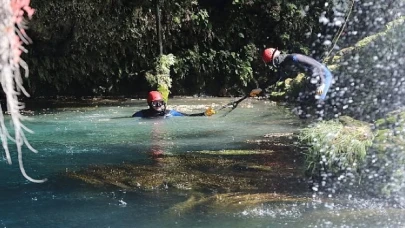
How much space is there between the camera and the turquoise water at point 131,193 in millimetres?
5328

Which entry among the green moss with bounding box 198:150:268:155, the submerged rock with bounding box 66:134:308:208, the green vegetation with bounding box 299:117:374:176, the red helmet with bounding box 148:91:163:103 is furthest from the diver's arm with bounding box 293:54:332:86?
the red helmet with bounding box 148:91:163:103

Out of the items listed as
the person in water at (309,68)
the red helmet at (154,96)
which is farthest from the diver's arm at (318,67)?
the red helmet at (154,96)

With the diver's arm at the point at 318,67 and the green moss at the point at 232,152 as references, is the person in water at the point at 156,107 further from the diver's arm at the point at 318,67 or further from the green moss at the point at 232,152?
the diver's arm at the point at 318,67

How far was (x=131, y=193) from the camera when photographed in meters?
6.41

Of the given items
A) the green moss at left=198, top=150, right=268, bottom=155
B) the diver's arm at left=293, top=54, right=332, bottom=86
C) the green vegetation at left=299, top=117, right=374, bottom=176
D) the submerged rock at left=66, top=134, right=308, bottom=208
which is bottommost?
the submerged rock at left=66, top=134, right=308, bottom=208

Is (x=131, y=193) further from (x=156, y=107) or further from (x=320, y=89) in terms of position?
(x=156, y=107)

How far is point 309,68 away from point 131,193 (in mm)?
3188

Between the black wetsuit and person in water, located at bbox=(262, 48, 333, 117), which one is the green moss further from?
the black wetsuit

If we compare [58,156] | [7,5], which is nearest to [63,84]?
[58,156]

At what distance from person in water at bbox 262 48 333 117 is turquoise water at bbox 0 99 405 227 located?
1721 mm

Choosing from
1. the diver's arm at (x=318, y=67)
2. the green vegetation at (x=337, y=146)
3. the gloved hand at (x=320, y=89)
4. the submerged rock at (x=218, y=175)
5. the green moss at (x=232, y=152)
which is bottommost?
the submerged rock at (x=218, y=175)

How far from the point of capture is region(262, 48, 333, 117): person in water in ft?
23.7

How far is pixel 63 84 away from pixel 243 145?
12040 mm

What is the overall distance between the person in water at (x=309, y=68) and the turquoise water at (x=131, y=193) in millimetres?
1721
